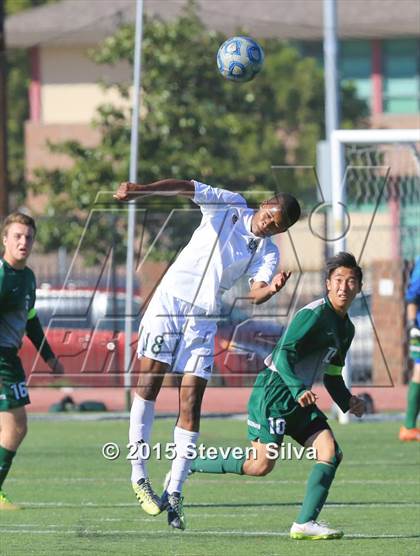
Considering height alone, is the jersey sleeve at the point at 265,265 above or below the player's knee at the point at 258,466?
above

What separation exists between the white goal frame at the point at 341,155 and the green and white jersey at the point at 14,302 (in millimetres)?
6442

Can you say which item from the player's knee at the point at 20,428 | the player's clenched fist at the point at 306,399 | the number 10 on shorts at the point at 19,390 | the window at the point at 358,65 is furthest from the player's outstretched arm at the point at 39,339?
the window at the point at 358,65

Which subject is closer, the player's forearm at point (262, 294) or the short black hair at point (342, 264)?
the player's forearm at point (262, 294)

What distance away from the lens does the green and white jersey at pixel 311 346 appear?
8766 mm

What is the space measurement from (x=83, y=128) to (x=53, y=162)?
4.31 ft

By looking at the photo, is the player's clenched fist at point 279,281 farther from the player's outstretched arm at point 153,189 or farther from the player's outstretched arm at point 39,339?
the player's outstretched arm at point 39,339

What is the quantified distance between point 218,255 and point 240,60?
7.08 feet

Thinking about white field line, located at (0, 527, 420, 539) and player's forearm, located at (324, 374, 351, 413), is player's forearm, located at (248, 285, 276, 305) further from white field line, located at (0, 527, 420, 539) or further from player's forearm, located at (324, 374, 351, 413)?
white field line, located at (0, 527, 420, 539)

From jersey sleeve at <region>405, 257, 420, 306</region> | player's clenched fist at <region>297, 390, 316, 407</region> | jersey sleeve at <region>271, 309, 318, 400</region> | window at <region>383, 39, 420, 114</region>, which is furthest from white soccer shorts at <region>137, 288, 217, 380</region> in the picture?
window at <region>383, 39, 420, 114</region>

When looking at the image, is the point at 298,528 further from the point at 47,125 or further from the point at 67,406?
the point at 47,125

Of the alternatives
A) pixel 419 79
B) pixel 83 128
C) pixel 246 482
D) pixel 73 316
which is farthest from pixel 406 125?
pixel 246 482

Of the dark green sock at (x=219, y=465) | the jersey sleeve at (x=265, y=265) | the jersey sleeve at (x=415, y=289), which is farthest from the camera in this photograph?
the jersey sleeve at (x=415, y=289)

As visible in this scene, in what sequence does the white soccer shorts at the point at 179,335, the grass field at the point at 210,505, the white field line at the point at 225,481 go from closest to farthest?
the grass field at the point at 210,505 < the white soccer shorts at the point at 179,335 < the white field line at the point at 225,481

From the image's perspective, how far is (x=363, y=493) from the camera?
1128 centimetres
